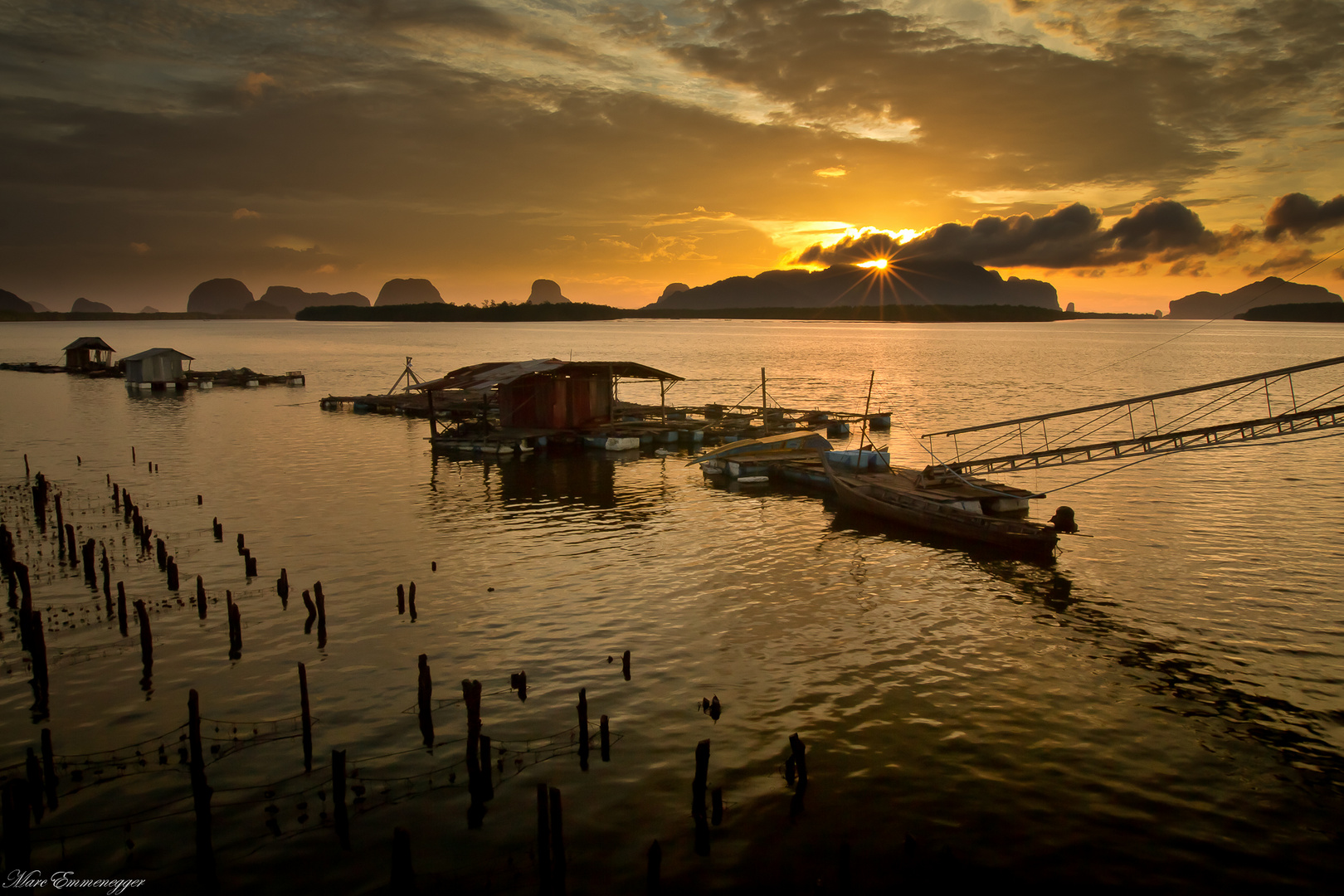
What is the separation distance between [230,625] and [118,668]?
250cm

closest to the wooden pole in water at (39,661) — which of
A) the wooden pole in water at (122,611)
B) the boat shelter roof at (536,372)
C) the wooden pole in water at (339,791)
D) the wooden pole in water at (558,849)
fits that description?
the wooden pole in water at (122,611)

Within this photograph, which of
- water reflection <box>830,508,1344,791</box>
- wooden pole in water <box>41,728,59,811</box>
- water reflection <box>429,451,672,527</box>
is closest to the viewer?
wooden pole in water <box>41,728,59,811</box>

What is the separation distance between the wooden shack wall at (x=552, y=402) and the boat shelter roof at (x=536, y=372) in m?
0.87

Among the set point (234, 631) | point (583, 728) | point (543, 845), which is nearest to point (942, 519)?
point (583, 728)

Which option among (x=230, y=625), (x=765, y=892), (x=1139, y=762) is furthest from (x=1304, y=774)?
(x=230, y=625)

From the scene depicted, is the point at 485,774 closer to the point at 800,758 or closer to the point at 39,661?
the point at 800,758

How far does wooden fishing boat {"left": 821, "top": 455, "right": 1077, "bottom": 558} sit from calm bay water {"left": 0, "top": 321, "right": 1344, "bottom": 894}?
94cm

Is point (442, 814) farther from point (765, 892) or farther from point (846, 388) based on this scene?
point (846, 388)

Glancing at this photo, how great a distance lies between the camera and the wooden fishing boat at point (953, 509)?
2841cm

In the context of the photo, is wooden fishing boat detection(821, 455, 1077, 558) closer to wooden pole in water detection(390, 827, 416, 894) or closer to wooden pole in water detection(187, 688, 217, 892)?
wooden pole in water detection(390, 827, 416, 894)

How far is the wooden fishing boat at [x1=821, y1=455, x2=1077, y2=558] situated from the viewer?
93.2 ft

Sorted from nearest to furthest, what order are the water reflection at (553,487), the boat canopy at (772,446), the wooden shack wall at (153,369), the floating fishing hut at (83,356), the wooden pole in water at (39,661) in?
the wooden pole in water at (39,661) < the water reflection at (553,487) < the boat canopy at (772,446) < the wooden shack wall at (153,369) < the floating fishing hut at (83,356)

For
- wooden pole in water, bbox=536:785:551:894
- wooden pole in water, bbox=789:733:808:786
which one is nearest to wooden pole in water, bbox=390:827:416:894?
wooden pole in water, bbox=536:785:551:894

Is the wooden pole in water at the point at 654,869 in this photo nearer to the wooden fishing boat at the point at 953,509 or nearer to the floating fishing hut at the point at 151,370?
the wooden fishing boat at the point at 953,509
